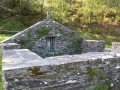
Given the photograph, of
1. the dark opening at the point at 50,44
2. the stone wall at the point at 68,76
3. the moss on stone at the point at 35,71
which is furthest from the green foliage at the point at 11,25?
the moss on stone at the point at 35,71

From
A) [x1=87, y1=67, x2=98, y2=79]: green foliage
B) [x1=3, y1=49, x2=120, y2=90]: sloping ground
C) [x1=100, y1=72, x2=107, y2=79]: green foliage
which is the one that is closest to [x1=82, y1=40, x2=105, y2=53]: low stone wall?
[x1=3, y1=49, x2=120, y2=90]: sloping ground

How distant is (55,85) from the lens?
21.5ft

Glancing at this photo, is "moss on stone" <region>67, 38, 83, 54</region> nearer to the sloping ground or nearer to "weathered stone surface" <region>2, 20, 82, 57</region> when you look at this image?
"weathered stone surface" <region>2, 20, 82, 57</region>

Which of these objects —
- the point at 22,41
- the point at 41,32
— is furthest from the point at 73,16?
the point at 22,41

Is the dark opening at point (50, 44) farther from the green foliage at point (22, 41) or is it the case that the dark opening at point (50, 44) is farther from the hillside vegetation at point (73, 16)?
the hillside vegetation at point (73, 16)

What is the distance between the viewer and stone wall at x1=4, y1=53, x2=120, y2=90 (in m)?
6.08

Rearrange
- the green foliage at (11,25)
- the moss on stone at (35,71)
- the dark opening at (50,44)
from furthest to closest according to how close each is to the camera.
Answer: the green foliage at (11,25) → the dark opening at (50,44) → the moss on stone at (35,71)

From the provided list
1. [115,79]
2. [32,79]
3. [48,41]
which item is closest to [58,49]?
[48,41]

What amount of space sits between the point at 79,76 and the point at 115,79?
1.36 meters

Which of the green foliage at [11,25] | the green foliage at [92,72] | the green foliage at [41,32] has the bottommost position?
the green foliage at [11,25]

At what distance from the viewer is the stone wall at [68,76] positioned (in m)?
6.08

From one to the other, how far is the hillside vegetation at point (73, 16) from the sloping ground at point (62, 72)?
24345 mm

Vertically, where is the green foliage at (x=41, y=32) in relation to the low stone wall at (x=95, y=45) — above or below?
above

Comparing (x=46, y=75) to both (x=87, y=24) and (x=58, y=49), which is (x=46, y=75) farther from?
(x=87, y=24)
